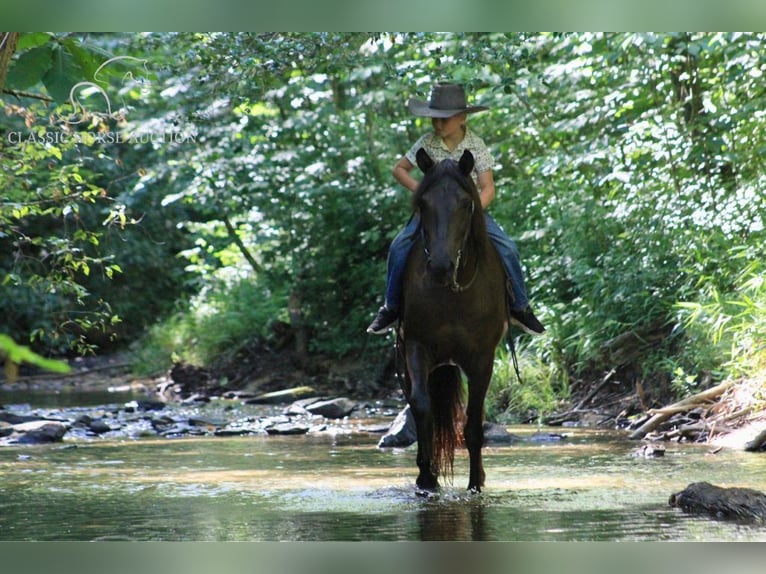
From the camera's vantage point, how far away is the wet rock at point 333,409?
40.1ft

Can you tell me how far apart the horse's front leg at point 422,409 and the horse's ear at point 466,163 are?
1.01 m

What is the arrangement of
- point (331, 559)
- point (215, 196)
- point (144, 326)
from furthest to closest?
point (144, 326) → point (215, 196) → point (331, 559)

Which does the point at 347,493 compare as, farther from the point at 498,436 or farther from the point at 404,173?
the point at 498,436

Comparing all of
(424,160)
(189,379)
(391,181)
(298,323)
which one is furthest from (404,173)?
(189,379)

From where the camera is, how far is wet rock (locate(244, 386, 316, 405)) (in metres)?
14.3

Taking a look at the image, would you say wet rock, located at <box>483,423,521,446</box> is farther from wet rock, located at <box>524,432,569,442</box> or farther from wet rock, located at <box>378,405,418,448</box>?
wet rock, located at <box>378,405,418,448</box>

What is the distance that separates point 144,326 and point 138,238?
1.67 metres

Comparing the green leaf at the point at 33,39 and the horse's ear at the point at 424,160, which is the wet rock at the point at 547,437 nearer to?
the horse's ear at the point at 424,160

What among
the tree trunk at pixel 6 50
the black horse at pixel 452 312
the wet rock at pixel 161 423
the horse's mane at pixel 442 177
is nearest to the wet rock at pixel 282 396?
the wet rock at pixel 161 423

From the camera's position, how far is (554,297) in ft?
40.8

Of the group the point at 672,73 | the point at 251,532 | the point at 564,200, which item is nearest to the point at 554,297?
the point at 564,200

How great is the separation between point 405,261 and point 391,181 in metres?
8.90
